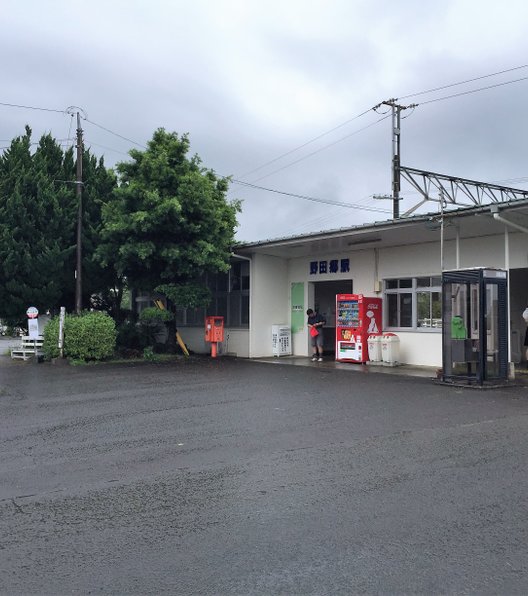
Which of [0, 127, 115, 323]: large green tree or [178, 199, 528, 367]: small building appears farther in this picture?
[0, 127, 115, 323]: large green tree

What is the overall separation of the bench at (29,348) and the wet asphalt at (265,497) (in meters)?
→ 9.97

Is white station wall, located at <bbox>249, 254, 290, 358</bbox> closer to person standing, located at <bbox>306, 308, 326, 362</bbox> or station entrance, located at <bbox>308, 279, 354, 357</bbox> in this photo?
station entrance, located at <bbox>308, 279, 354, 357</bbox>

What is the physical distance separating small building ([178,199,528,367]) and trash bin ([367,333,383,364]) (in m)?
0.74

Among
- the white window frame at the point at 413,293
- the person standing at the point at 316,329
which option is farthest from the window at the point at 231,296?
the white window frame at the point at 413,293

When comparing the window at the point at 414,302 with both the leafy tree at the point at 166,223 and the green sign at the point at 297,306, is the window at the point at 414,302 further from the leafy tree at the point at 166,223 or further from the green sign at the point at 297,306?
the leafy tree at the point at 166,223

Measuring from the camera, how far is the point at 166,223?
18.6 metres

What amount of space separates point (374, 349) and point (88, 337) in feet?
28.7

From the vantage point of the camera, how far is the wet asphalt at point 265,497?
3.70 metres

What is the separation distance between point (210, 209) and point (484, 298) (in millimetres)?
9611

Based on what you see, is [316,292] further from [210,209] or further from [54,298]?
[54,298]

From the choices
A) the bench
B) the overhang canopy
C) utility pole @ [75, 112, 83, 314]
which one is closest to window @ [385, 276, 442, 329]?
the overhang canopy

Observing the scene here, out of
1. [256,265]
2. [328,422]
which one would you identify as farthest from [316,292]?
[328,422]

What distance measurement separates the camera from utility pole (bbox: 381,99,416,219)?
78.1ft

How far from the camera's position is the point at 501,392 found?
38.9 feet
